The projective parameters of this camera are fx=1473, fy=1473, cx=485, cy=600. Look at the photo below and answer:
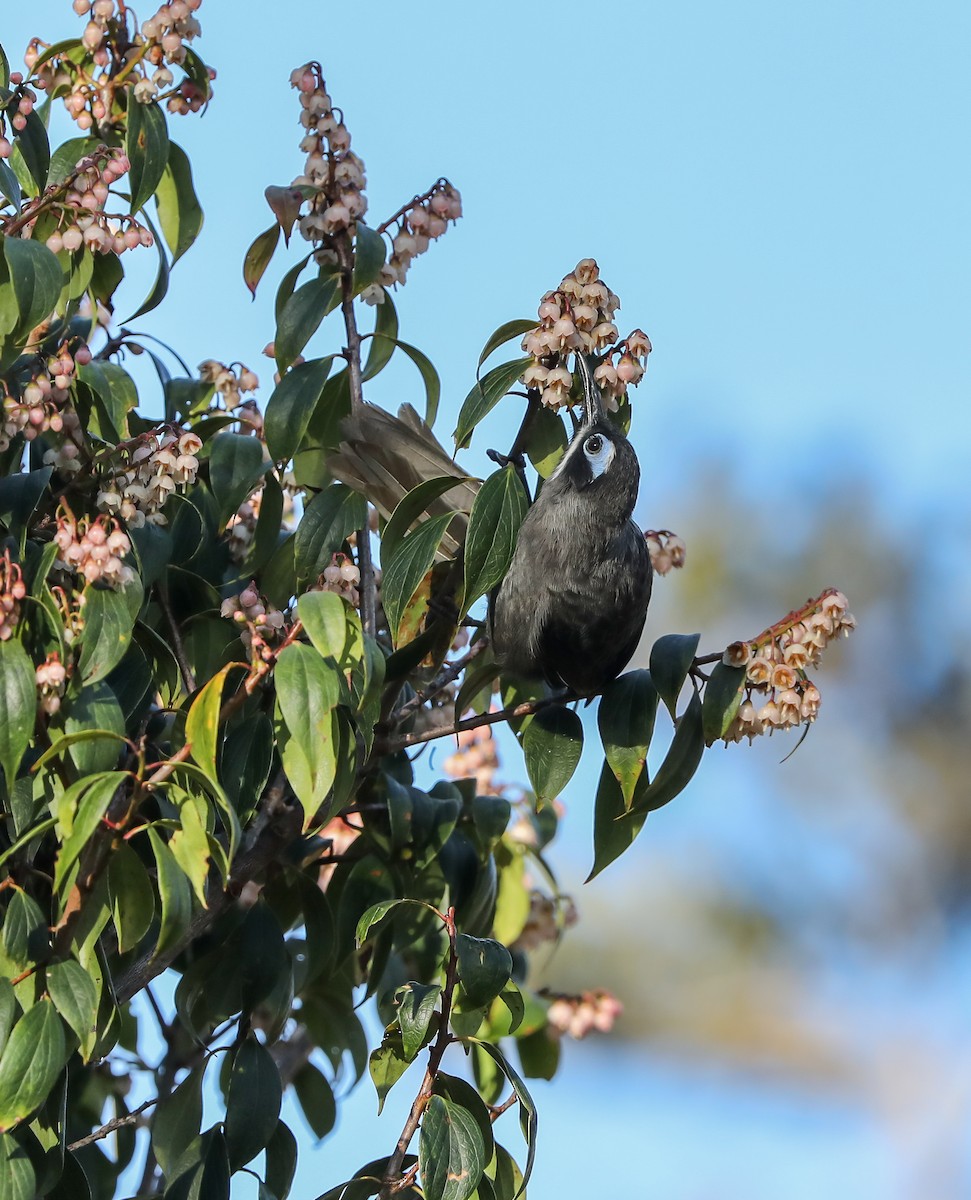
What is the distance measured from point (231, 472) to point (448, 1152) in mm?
919

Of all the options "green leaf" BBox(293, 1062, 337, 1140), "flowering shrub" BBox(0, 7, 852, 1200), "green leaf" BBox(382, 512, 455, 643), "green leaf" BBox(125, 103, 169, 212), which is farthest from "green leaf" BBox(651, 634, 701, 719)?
"green leaf" BBox(293, 1062, 337, 1140)

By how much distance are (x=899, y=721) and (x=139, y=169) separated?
9543mm

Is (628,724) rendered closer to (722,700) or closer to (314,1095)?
(722,700)

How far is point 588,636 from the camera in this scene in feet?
7.01

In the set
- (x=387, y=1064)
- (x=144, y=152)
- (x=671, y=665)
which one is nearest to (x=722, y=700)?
(x=671, y=665)

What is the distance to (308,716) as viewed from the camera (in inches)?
58.8

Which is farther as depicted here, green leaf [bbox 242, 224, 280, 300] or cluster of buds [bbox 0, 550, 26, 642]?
green leaf [bbox 242, 224, 280, 300]

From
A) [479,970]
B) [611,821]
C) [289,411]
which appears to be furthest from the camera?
[289,411]

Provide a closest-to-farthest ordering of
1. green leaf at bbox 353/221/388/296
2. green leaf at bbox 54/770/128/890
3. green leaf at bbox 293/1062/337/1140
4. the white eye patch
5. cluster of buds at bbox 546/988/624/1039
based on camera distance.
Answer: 1. green leaf at bbox 54/770/128/890
2. green leaf at bbox 353/221/388/296
3. the white eye patch
4. green leaf at bbox 293/1062/337/1140
5. cluster of buds at bbox 546/988/624/1039

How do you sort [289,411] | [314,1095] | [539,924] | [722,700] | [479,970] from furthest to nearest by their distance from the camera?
Answer: [539,924] → [314,1095] → [289,411] → [722,700] → [479,970]

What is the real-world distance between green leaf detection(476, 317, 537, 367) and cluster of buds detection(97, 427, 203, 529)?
1.31 ft

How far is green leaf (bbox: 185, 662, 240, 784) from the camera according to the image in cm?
145

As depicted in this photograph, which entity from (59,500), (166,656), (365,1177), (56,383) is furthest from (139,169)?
(365,1177)

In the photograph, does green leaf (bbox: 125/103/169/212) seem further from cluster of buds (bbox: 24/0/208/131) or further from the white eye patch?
the white eye patch
